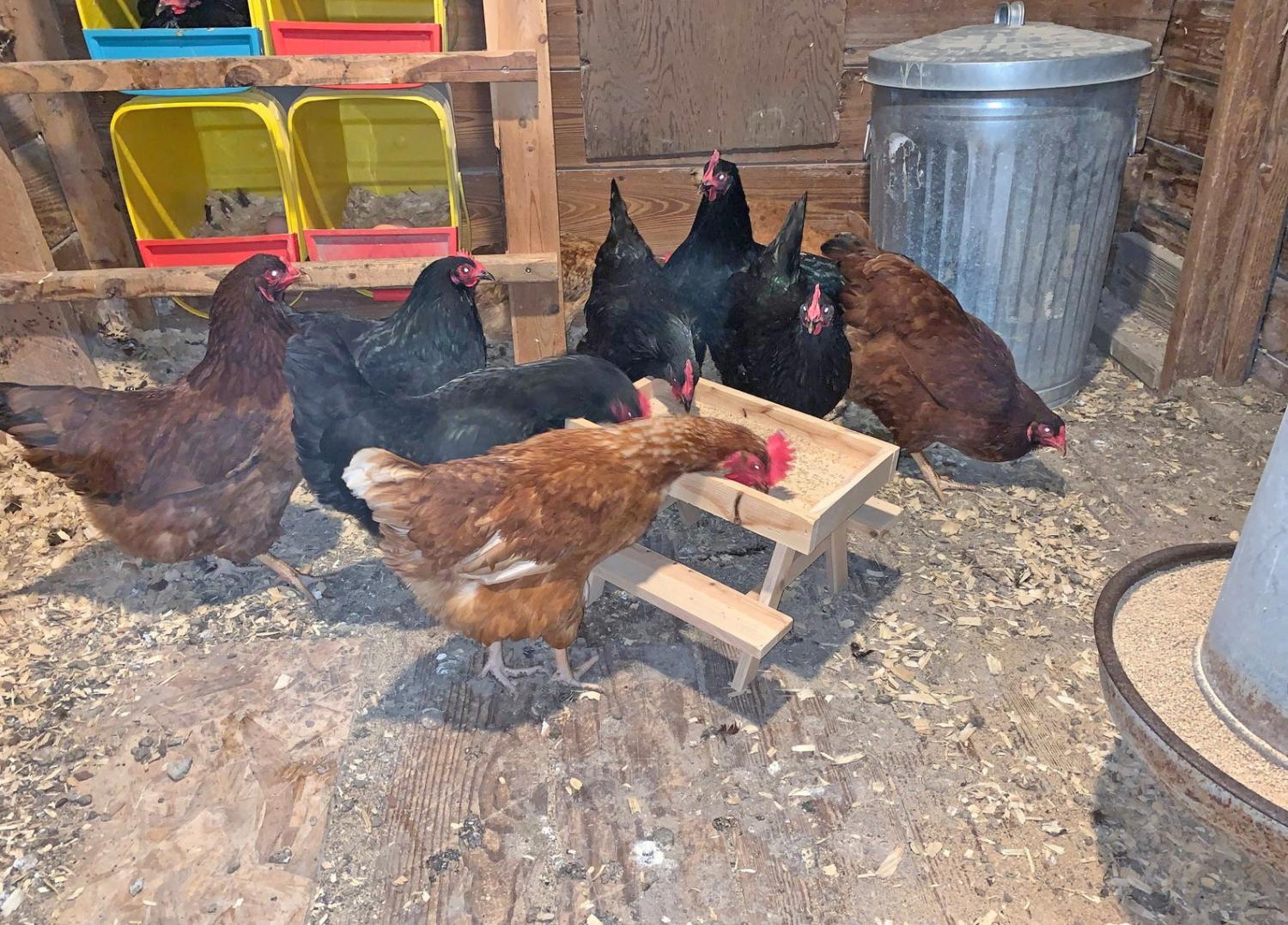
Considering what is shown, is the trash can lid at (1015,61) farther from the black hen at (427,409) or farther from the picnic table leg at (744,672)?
the picnic table leg at (744,672)

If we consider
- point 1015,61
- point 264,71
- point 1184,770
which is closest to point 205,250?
point 264,71

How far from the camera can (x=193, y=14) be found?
373cm

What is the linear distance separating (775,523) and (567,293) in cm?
285

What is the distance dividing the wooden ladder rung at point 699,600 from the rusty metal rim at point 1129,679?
102 cm

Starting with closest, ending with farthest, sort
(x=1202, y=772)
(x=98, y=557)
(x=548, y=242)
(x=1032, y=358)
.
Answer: (x=1202, y=772) < (x=98, y=557) < (x=548, y=242) < (x=1032, y=358)

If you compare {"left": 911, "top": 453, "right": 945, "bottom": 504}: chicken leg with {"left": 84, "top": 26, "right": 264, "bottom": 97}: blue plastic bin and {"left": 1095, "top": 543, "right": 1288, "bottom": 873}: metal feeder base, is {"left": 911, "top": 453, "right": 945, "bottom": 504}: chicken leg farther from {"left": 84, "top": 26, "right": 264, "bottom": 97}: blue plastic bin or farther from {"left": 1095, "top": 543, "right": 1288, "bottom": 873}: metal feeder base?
{"left": 84, "top": 26, "right": 264, "bottom": 97}: blue plastic bin

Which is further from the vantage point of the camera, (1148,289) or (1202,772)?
(1148,289)

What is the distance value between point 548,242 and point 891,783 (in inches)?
106

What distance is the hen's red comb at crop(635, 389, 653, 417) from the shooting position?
315 centimetres

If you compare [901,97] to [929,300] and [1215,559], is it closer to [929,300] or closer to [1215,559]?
[929,300]

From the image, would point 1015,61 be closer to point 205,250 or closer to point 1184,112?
point 1184,112

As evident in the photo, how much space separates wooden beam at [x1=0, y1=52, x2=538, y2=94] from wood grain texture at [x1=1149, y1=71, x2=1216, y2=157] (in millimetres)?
3598

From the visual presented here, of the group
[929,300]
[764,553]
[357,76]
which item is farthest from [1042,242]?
[357,76]

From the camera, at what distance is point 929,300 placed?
3480 mm
